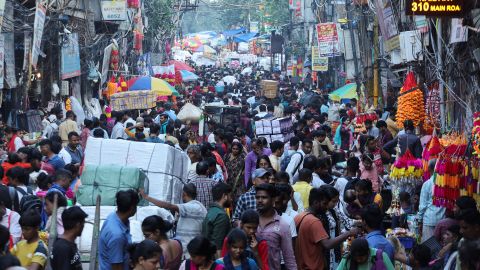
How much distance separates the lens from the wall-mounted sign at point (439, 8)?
38.8ft

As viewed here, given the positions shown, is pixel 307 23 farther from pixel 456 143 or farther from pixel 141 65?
pixel 456 143

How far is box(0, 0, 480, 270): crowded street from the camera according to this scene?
820cm

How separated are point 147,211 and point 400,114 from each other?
7.74 metres

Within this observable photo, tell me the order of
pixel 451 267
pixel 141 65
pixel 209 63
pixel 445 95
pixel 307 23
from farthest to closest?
1. pixel 209 63
2. pixel 307 23
3. pixel 141 65
4. pixel 445 95
5. pixel 451 267

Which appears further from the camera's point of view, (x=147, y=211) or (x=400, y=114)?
(x=400, y=114)

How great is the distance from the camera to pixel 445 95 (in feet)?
54.7

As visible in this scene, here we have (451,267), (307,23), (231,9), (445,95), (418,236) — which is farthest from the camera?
(231,9)

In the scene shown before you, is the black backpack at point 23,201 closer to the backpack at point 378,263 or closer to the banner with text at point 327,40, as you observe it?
the backpack at point 378,263

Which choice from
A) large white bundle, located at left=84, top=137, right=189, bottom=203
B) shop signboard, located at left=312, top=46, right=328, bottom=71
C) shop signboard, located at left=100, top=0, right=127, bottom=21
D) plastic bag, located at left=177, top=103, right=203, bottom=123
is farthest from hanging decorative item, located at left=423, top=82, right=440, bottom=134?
shop signboard, located at left=312, top=46, right=328, bottom=71

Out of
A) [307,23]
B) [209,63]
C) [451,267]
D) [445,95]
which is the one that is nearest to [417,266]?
[451,267]

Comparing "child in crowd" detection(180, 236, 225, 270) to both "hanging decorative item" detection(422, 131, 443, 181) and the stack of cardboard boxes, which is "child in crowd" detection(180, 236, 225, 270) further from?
the stack of cardboard boxes

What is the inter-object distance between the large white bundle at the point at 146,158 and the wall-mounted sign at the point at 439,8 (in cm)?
341

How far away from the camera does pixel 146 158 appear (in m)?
12.6

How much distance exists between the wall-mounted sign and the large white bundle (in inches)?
134
